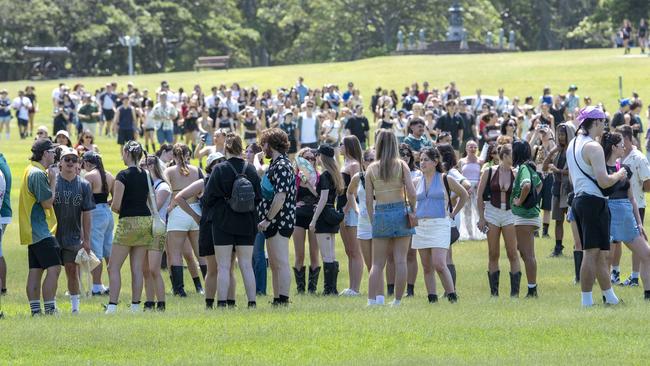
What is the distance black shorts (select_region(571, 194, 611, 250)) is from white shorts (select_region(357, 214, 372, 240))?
3134mm

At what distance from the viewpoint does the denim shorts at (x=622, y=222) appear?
1403 centimetres

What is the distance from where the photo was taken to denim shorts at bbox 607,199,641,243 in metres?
14.0

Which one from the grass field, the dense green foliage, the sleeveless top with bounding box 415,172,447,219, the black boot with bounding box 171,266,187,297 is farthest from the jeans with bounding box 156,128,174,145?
the dense green foliage

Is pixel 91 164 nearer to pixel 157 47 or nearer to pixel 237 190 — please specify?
pixel 237 190

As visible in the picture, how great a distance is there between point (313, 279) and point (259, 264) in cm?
92

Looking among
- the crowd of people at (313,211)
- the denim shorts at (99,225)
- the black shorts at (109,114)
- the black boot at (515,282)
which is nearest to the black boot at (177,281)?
the crowd of people at (313,211)

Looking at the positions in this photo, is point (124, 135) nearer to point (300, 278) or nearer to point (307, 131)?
point (307, 131)

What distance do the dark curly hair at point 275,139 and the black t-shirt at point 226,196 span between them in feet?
1.36

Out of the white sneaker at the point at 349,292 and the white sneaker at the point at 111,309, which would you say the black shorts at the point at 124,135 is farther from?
the white sneaker at the point at 111,309

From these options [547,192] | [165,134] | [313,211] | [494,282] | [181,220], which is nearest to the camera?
[494,282]

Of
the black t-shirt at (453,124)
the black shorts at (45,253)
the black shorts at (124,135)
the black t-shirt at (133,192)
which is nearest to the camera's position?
the black shorts at (45,253)

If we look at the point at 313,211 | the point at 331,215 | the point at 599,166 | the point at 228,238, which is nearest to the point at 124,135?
the point at 313,211

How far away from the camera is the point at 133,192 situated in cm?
1352

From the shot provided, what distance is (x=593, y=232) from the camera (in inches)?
501
